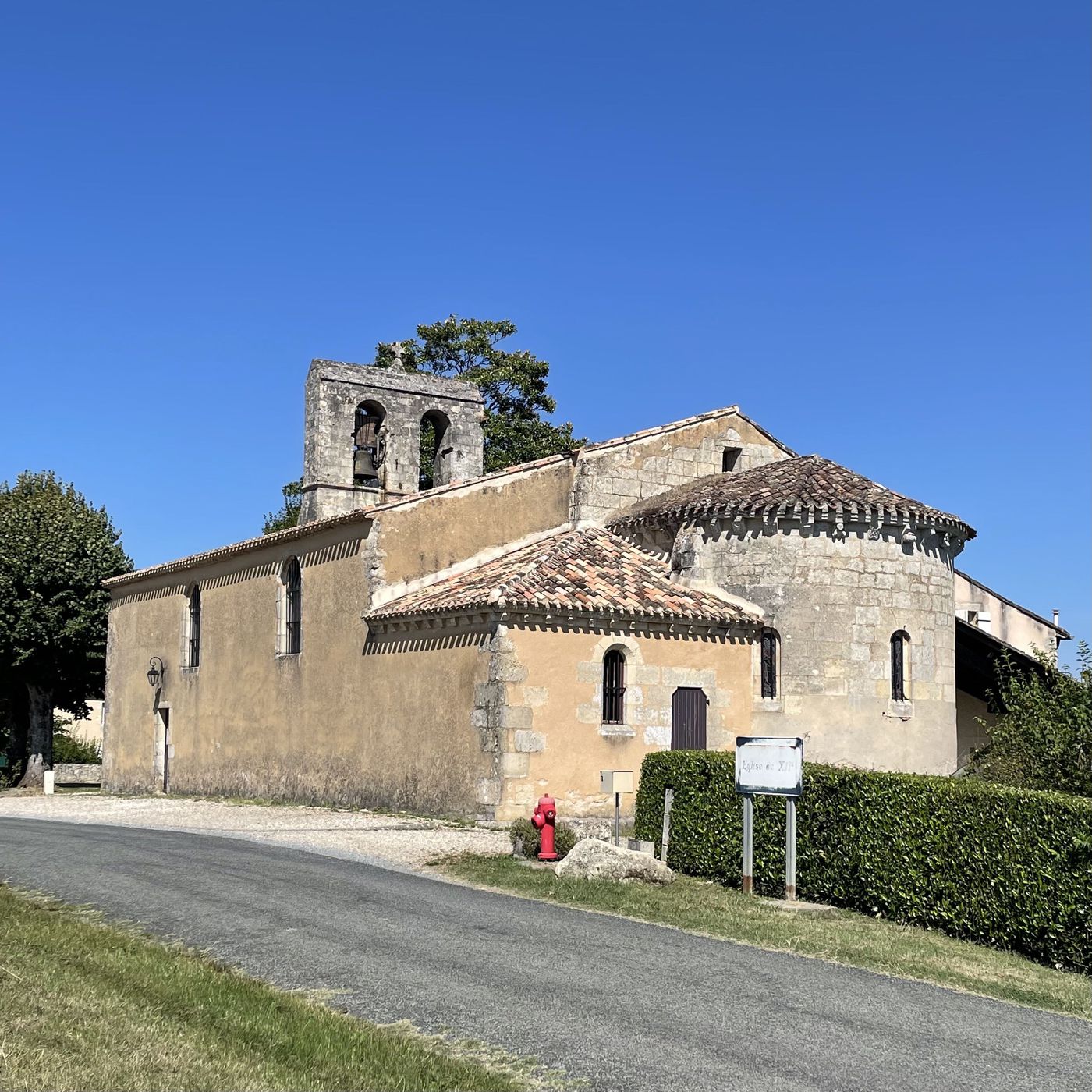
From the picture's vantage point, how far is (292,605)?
26.2 metres

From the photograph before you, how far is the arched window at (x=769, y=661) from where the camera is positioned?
22562 millimetres

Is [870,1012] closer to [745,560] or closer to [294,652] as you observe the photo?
[745,560]

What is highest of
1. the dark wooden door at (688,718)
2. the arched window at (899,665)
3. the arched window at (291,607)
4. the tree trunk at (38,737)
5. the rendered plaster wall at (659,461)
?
the rendered plaster wall at (659,461)

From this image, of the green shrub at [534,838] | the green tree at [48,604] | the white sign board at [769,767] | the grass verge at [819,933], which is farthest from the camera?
the green tree at [48,604]

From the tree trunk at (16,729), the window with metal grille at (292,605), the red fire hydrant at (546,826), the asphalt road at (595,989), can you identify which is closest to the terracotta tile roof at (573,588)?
the window with metal grille at (292,605)

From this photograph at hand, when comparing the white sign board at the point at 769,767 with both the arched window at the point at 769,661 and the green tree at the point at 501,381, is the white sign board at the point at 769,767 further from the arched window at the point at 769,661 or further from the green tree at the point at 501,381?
the green tree at the point at 501,381

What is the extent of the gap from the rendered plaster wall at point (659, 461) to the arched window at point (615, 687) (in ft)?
15.3

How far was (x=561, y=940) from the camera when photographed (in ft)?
33.4

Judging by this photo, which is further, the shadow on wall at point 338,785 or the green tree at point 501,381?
the green tree at point 501,381

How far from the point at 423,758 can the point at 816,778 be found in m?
9.28

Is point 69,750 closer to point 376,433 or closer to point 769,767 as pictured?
point 376,433

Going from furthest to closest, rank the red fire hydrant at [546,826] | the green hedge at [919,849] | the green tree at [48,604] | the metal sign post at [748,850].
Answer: the green tree at [48,604] → the red fire hydrant at [546,826] → the metal sign post at [748,850] → the green hedge at [919,849]

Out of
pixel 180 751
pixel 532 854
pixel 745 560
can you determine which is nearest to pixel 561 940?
pixel 532 854

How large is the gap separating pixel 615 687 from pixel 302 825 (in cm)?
554
